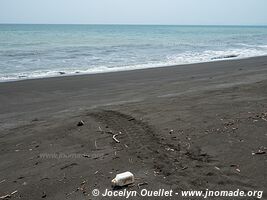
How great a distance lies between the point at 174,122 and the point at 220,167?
2.13m

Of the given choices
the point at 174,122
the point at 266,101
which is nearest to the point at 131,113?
the point at 174,122

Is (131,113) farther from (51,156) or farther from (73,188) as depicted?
(73,188)

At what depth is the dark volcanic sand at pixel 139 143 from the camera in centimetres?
409

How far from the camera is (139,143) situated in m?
5.30

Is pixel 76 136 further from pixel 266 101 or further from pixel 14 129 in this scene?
pixel 266 101

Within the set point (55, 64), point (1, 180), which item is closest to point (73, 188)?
point (1, 180)

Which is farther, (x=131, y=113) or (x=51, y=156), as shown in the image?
(x=131, y=113)

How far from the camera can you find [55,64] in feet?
64.8

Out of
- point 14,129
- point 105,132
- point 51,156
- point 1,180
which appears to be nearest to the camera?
point 1,180

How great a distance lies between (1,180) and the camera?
4.55 meters

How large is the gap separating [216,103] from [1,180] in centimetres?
499

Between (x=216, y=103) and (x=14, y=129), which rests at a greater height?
(x=216, y=103)

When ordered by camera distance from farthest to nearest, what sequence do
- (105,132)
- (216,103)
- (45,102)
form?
(45,102) → (216,103) → (105,132)

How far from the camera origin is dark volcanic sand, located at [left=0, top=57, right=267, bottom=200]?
4090 millimetres
